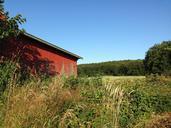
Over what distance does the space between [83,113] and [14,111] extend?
5.75 feet

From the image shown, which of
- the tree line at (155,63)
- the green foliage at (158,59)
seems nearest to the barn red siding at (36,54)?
the tree line at (155,63)

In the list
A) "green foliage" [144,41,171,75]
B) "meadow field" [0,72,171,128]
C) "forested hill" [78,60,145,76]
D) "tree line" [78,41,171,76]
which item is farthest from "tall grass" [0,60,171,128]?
"forested hill" [78,60,145,76]

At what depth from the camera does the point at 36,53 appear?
80.4ft

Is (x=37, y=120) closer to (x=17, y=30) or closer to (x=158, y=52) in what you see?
(x=17, y=30)

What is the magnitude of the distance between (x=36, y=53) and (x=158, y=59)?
96.2 feet

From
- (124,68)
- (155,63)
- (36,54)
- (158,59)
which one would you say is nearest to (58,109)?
(36,54)

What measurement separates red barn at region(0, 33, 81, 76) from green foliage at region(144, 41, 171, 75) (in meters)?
22.3

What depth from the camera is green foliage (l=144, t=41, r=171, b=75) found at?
161ft

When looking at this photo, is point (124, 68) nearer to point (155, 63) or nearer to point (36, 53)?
point (155, 63)

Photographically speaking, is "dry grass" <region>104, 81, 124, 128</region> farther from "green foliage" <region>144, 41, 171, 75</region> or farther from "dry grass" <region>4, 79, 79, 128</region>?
"green foliage" <region>144, 41, 171, 75</region>

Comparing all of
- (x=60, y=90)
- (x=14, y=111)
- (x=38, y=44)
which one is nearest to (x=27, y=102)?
(x=14, y=111)

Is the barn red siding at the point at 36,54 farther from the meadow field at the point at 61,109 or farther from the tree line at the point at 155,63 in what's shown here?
the tree line at the point at 155,63

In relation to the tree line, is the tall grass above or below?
below

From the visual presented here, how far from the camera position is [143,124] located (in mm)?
8570
